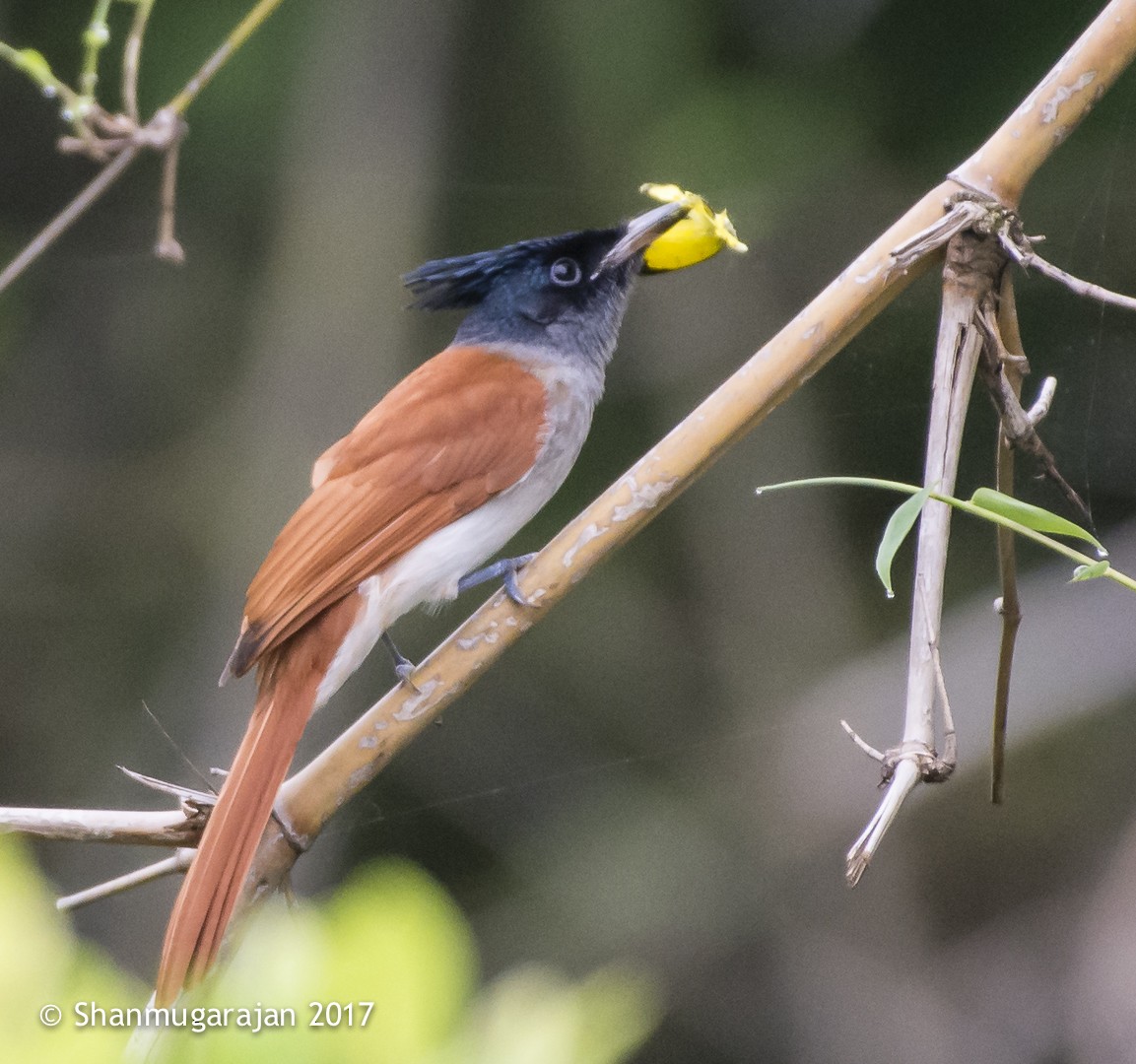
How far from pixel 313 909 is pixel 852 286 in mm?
842

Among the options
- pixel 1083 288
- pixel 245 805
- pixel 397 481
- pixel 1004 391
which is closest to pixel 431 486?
pixel 397 481

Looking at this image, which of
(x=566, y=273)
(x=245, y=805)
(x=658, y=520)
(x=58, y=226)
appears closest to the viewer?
(x=58, y=226)

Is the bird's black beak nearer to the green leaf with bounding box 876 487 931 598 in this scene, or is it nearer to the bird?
the bird

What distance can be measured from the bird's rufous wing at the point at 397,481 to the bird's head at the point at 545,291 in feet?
0.49

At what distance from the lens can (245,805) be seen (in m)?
1.49

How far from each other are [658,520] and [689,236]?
1.74m

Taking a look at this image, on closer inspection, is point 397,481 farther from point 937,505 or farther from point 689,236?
point 937,505

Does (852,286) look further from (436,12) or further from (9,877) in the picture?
(436,12)

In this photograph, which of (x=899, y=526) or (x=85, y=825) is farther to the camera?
(x=85, y=825)

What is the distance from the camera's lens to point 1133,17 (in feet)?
4.36

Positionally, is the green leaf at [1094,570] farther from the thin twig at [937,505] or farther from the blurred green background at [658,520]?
the blurred green background at [658,520]

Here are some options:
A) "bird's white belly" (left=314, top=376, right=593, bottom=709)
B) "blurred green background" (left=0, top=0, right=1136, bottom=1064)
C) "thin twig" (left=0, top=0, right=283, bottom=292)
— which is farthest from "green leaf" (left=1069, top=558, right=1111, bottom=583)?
"blurred green background" (left=0, top=0, right=1136, bottom=1064)

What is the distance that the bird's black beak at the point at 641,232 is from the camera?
2.20 meters

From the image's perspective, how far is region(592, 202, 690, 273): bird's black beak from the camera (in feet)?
7.22
